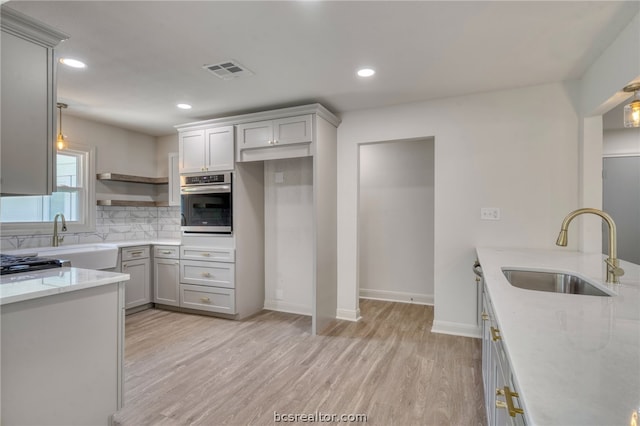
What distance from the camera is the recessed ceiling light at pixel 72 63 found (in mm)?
2494

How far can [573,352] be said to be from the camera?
791 mm

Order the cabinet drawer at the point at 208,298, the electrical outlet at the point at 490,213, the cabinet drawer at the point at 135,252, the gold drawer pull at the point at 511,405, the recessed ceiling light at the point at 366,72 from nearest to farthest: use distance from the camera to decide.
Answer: the gold drawer pull at the point at 511,405 → the recessed ceiling light at the point at 366,72 → the electrical outlet at the point at 490,213 → the cabinet drawer at the point at 208,298 → the cabinet drawer at the point at 135,252

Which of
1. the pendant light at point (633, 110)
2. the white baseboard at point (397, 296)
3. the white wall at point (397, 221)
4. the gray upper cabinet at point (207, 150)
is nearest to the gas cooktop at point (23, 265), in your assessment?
the gray upper cabinet at point (207, 150)

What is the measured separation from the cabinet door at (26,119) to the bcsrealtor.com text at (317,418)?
6.15 feet

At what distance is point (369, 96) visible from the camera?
328 centimetres

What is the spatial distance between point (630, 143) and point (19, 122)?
5915 millimetres

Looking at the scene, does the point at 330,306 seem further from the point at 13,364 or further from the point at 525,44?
the point at 525,44

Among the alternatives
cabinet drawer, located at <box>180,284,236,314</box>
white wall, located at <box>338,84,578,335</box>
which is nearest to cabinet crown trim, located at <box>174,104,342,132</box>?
white wall, located at <box>338,84,578,335</box>

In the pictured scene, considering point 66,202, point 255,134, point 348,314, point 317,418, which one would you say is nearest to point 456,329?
point 348,314

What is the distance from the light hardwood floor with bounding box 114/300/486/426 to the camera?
6.67 feet

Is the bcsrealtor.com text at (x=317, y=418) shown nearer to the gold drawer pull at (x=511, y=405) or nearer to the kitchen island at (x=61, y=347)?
the kitchen island at (x=61, y=347)

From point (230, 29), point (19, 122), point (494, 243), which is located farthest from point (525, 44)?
point (19, 122)

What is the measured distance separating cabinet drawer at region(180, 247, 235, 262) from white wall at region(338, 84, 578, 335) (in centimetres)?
210

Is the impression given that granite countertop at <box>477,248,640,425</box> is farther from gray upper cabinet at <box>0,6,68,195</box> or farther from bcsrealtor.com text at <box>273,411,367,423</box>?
gray upper cabinet at <box>0,6,68,195</box>
